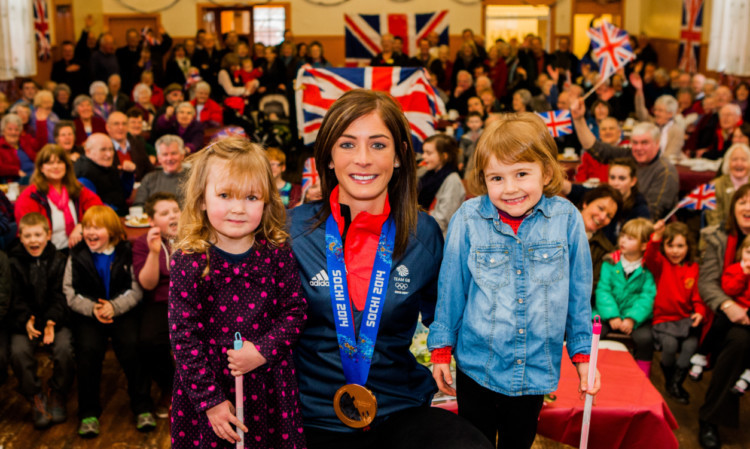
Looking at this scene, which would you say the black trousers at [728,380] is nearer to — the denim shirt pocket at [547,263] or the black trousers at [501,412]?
the black trousers at [501,412]

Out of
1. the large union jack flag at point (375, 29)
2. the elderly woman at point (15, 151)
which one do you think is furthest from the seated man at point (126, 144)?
the large union jack flag at point (375, 29)

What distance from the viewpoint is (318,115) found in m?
5.56

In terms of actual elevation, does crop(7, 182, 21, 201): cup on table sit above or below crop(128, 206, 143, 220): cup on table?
above

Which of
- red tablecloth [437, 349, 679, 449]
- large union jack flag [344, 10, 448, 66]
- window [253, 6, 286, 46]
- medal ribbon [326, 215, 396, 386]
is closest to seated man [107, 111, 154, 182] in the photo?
red tablecloth [437, 349, 679, 449]

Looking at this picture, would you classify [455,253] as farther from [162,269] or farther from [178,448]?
[162,269]

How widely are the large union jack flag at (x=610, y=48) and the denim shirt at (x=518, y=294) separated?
4.18 m

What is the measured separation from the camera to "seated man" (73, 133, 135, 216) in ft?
17.1

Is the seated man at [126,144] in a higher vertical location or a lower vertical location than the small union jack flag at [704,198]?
higher

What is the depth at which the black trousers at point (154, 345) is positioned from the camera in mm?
3727

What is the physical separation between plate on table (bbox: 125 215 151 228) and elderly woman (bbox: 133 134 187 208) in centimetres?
39

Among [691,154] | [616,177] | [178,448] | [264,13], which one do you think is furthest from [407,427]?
[264,13]

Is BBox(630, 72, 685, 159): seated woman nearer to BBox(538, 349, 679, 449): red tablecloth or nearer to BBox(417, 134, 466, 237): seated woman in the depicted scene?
BBox(417, 134, 466, 237): seated woman

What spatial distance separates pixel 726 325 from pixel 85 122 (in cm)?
667

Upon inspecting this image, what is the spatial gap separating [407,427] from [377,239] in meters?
0.48
